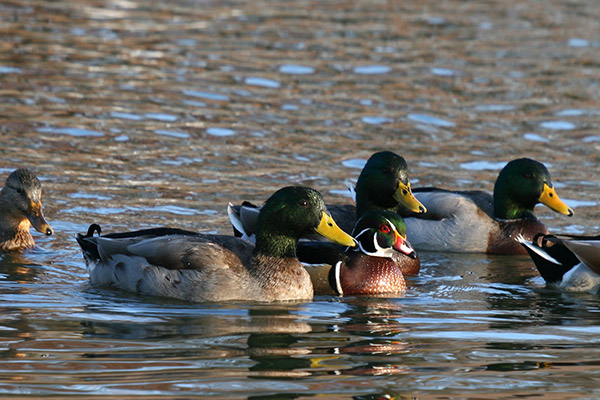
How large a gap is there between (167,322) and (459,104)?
35.7 ft

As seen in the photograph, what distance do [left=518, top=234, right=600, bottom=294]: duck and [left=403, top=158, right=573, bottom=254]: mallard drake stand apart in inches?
67.1

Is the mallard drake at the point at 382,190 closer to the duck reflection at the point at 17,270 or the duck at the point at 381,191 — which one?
the duck at the point at 381,191

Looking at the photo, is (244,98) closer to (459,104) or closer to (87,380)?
(459,104)

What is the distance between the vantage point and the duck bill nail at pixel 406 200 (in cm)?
1159

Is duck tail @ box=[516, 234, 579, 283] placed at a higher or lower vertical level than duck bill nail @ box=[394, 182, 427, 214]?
lower

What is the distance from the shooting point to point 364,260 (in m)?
10.1

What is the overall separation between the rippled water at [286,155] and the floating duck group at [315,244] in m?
0.21

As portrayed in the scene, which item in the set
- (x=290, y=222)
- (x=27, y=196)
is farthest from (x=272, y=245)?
(x=27, y=196)

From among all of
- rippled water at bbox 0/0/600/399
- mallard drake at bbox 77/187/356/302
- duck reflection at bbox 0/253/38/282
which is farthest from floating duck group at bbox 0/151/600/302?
duck reflection at bbox 0/253/38/282

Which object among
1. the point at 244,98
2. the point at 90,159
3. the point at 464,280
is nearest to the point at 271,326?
the point at 464,280

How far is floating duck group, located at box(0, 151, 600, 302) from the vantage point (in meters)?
9.31

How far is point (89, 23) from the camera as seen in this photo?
22.7 meters

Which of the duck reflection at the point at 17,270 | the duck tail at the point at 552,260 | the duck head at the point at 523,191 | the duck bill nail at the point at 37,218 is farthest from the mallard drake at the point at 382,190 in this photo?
the duck reflection at the point at 17,270

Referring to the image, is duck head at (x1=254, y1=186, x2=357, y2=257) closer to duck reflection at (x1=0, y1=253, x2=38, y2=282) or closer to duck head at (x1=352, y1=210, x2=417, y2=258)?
duck head at (x1=352, y1=210, x2=417, y2=258)
